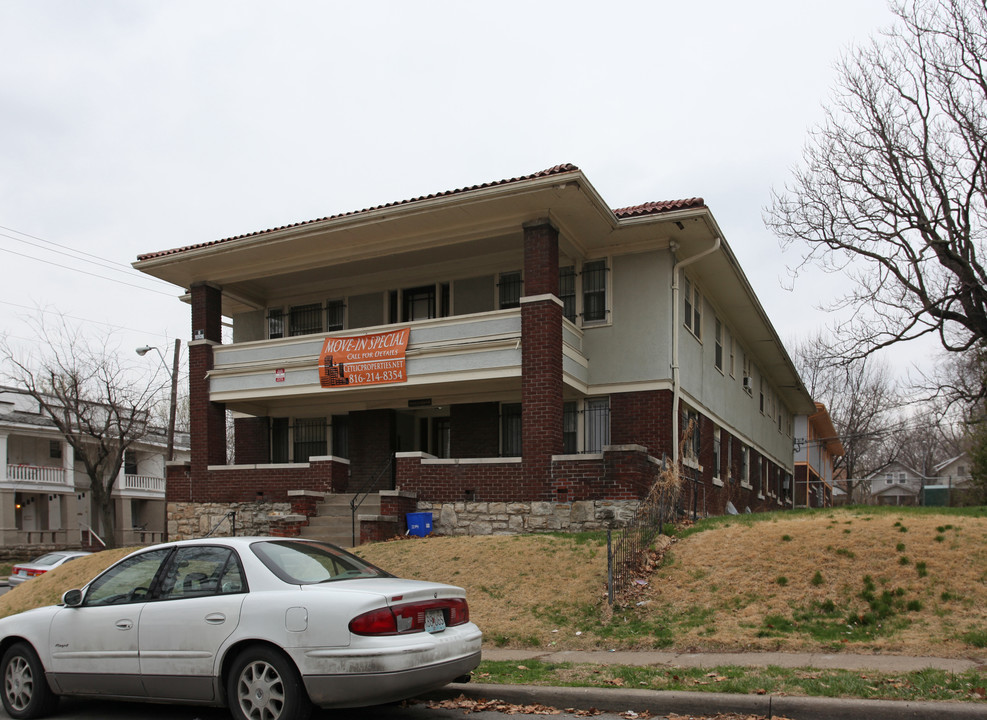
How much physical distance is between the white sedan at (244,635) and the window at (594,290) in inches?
452

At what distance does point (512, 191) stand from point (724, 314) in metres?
9.86

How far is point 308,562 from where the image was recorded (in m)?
7.34

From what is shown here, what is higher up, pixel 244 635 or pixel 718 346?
pixel 718 346

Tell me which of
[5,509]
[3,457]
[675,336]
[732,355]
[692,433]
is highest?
[732,355]

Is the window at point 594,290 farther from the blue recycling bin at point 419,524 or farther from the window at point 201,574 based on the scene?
the window at point 201,574

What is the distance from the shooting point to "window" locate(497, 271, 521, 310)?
63.4 ft

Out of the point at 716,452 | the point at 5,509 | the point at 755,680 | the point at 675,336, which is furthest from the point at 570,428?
the point at 5,509

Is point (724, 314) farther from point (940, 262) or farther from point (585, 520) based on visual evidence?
point (585, 520)

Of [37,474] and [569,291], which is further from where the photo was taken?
[37,474]

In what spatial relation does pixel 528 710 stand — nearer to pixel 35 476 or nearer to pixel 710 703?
pixel 710 703

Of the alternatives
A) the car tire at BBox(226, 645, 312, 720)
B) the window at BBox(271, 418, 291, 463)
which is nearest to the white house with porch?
the window at BBox(271, 418, 291, 463)

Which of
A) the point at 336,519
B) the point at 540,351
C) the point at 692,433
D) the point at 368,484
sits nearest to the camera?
the point at 540,351

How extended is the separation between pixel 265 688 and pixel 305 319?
16367 mm

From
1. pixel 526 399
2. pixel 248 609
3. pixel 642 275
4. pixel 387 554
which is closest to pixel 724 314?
pixel 642 275
